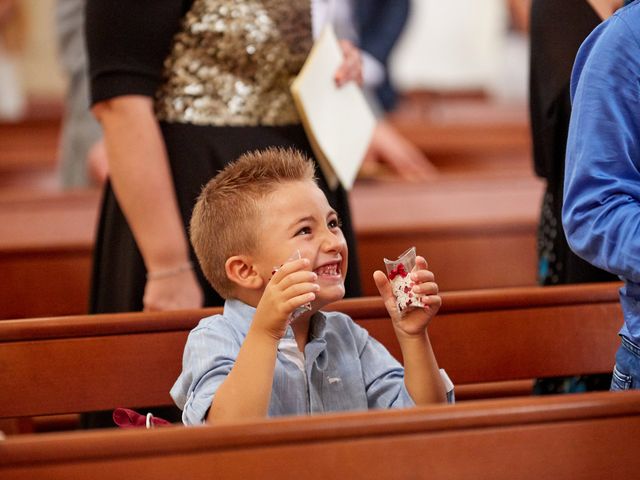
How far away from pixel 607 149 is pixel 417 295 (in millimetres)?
379

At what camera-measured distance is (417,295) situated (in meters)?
1.70

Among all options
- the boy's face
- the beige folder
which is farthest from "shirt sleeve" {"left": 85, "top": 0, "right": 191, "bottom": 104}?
the boy's face


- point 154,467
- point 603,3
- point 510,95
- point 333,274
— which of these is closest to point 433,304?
point 333,274

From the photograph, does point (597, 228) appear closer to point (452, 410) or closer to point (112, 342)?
point (452, 410)

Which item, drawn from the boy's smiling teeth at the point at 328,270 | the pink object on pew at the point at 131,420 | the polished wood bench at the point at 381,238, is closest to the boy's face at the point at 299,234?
the boy's smiling teeth at the point at 328,270

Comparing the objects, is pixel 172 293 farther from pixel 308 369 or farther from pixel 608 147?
pixel 608 147

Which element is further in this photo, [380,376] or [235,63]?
[235,63]

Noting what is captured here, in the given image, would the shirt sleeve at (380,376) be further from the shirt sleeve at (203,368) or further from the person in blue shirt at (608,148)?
the person in blue shirt at (608,148)

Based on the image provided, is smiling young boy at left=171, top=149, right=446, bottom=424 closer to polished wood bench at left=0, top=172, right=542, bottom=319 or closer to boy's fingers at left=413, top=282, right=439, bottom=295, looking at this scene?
boy's fingers at left=413, top=282, right=439, bottom=295

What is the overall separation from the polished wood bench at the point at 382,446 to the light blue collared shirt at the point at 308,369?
0.95ft

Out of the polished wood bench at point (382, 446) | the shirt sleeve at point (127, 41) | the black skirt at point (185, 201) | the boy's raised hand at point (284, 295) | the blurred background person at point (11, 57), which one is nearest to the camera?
the polished wood bench at point (382, 446)

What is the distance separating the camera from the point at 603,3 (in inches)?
85.7

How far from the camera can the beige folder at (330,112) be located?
2.31 m

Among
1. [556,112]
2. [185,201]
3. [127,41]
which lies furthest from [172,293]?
[556,112]
